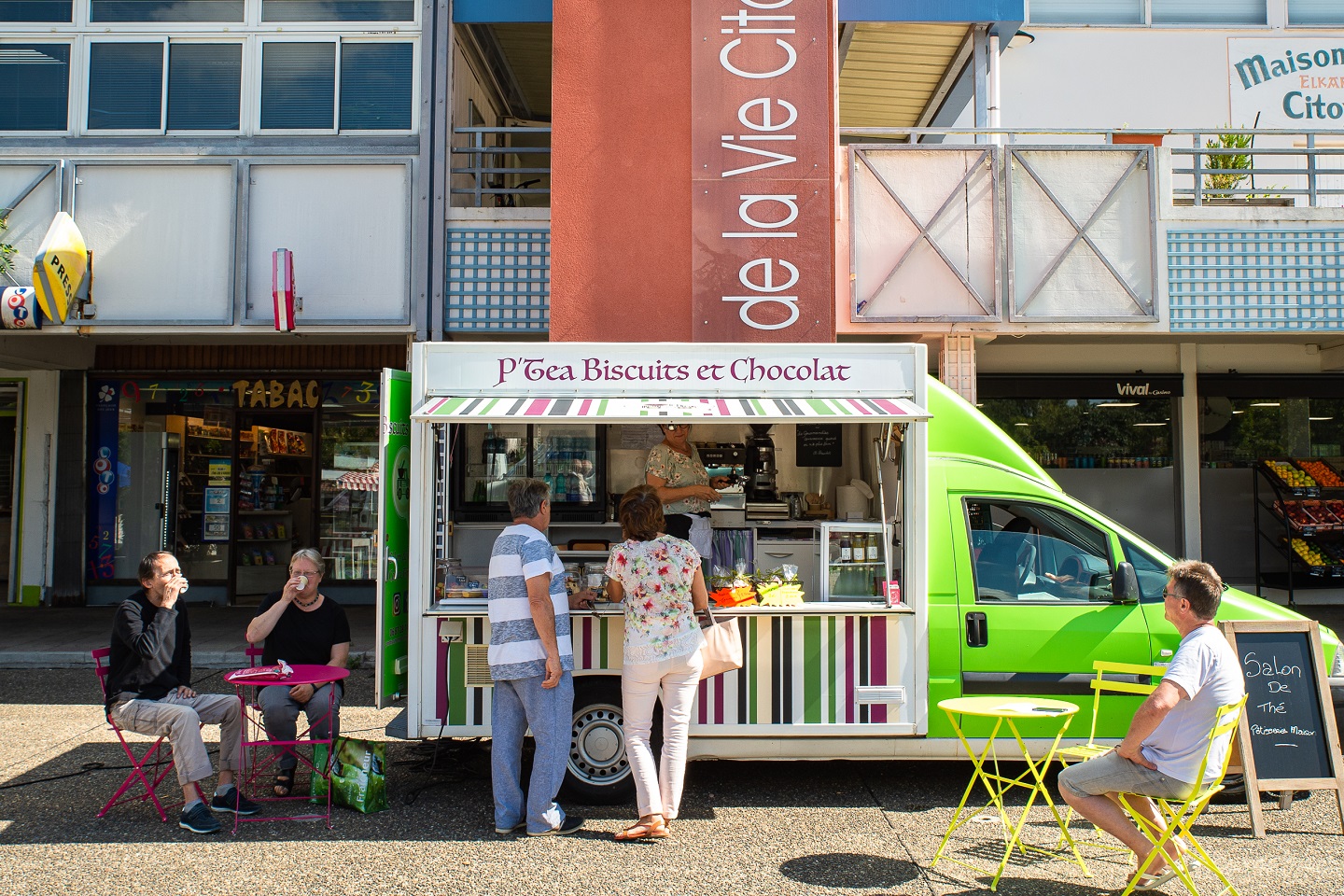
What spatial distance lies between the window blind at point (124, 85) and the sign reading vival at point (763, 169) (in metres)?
5.60

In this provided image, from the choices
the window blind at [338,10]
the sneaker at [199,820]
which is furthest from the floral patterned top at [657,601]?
the window blind at [338,10]

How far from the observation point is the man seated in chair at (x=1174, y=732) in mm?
4000

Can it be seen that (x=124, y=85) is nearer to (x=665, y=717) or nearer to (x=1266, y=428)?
(x=665, y=717)

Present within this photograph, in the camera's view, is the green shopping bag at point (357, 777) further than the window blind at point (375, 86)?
No

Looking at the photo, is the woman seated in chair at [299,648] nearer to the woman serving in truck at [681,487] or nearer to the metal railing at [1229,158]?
the woman serving in truck at [681,487]

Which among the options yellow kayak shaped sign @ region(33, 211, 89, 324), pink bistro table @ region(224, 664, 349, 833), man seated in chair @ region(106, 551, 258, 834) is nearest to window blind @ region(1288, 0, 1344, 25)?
pink bistro table @ region(224, 664, 349, 833)

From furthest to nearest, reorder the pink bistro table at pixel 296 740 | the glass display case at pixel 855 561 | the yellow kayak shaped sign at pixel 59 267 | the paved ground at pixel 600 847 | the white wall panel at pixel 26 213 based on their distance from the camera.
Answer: the white wall panel at pixel 26 213
the yellow kayak shaped sign at pixel 59 267
the glass display case at pixel 855 561
the pink bistro table at pixel 296 740
the paved ground at pixel 600 847

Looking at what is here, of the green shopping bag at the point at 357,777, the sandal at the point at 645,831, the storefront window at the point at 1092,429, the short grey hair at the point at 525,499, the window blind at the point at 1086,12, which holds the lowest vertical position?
the sandal at the point at 645,831

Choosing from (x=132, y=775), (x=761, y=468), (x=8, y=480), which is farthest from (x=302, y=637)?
(x=8, y=480)

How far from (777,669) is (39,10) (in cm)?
1030

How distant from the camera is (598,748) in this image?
17.8 ft

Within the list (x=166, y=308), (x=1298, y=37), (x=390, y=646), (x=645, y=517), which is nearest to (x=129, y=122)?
(x=166, y=308)

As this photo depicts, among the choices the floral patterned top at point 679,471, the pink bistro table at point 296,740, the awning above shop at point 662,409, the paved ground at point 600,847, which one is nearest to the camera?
the paved ground at point 600,847

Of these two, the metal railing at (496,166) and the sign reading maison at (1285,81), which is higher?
the sign reading maison at (1285,81)
